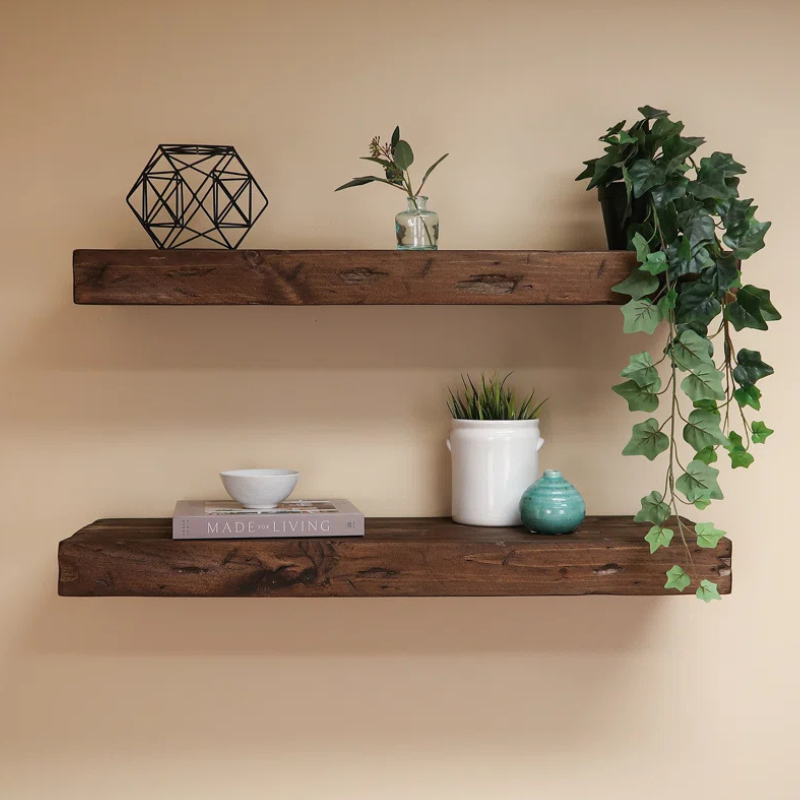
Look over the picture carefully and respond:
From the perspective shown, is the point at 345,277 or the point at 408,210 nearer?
the point at 345,277

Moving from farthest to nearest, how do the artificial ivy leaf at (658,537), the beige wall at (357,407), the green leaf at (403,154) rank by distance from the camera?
1. the beige wall at (357,407)
2. the green leaf at (403,154)
3. the artificial ivy leaf at (658,537)

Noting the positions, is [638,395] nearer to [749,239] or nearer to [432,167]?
[749,239]

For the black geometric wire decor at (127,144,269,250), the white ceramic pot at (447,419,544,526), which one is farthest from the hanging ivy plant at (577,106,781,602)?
the black geometric wire decor at (127,144,269,250)

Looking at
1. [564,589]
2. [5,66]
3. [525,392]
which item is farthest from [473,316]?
[5,66]

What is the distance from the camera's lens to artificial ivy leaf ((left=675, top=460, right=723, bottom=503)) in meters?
1.30

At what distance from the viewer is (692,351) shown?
130 centimetres

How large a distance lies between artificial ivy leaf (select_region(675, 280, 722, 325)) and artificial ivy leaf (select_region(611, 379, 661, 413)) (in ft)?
0.38

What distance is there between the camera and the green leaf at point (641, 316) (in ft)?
4.21

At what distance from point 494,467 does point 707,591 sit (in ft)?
1.16

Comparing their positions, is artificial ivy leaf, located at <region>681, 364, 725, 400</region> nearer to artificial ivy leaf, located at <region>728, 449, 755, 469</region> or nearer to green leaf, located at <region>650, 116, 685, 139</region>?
artificial ivy leaf, located at <region>728, 449, 755, 469</region>

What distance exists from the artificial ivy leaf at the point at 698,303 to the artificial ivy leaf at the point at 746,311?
0.05 metres

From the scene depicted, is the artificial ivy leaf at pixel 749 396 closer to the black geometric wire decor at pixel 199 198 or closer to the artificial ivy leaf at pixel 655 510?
the artificial ivy leaf at pixel 655 510

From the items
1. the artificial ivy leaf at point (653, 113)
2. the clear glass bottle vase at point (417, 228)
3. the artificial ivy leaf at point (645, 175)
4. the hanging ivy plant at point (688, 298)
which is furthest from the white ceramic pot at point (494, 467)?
the artificial ivy leaf at point (653, 113)

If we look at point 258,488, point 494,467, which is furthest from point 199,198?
point 494,467
